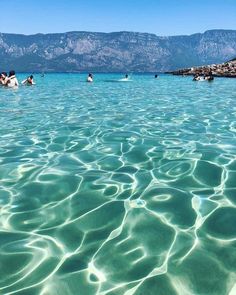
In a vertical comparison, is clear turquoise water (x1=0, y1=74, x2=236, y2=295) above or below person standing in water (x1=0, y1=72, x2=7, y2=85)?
above

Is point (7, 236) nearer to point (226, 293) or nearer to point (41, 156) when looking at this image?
point (226, 293)

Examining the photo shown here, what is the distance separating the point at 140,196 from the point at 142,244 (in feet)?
4.90

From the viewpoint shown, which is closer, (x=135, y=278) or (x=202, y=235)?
(x=135, y=278)

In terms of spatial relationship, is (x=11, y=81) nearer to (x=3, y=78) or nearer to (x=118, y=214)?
(x=3, y=78)

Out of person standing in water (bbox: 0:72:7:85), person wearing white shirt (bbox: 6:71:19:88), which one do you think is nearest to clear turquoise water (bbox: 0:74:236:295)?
person wearing white shirt (bbox: 6:71:19:88)

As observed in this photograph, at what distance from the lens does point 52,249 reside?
4.45m

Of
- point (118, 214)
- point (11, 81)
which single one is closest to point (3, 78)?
point (11, 81)

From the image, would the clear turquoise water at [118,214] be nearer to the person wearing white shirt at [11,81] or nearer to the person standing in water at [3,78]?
the person wearing white shirt at [11,81]

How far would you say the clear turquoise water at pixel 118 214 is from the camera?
3.88 meters

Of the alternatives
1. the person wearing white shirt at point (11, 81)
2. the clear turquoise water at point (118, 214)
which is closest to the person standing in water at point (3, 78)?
the person wearing white shirt at point (11, 81)

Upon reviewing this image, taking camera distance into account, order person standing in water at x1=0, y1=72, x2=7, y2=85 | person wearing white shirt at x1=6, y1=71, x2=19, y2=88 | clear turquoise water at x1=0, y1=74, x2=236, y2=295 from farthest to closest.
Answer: person standing in water at x1=0, y1=72, x2=7, y2=85, person wearing white shirt at x1=6, y1=71, x2=19, y2=88, clear turquoise water at x1=0, y1=74, x2=236, y2=295

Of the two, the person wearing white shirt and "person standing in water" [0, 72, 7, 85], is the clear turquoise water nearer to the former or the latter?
the person wearing white shirt

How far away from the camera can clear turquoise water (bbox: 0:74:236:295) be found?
3.88m

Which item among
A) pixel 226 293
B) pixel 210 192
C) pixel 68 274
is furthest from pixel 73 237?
pixel 210 192
